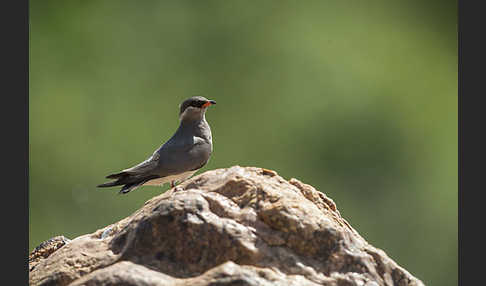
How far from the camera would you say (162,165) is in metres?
7.86

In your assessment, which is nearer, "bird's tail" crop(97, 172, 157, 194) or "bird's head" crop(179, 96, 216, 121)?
"bird's tail" crop(97, 172, 157, 194)

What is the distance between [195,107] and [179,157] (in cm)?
74

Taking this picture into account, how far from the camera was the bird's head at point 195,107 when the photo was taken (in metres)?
8.26

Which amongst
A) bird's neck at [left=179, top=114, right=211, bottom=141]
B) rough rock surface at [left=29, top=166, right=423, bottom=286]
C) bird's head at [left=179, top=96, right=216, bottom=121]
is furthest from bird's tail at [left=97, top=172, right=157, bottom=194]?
rough rock surface at [left=29, top=166, right=423, bottom=286]

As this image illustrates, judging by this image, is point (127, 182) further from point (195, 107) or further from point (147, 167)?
point (195, 107)

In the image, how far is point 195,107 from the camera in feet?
27.1

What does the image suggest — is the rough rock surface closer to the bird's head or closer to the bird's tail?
the bird's tail

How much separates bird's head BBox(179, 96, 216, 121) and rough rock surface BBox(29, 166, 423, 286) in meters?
3.47

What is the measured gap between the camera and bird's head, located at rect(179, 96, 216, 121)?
27.1 feet

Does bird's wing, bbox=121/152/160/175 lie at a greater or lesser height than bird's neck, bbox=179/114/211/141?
lesser

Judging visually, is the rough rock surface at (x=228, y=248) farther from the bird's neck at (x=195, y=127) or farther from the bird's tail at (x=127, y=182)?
the bird's neck at (x=195, y=127)

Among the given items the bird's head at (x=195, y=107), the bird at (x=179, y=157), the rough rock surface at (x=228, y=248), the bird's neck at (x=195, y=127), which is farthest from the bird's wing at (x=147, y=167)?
the rough rock surface at (x=228, y=248)

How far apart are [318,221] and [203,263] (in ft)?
2.86

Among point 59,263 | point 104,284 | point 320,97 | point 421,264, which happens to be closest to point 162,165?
point 59,263
